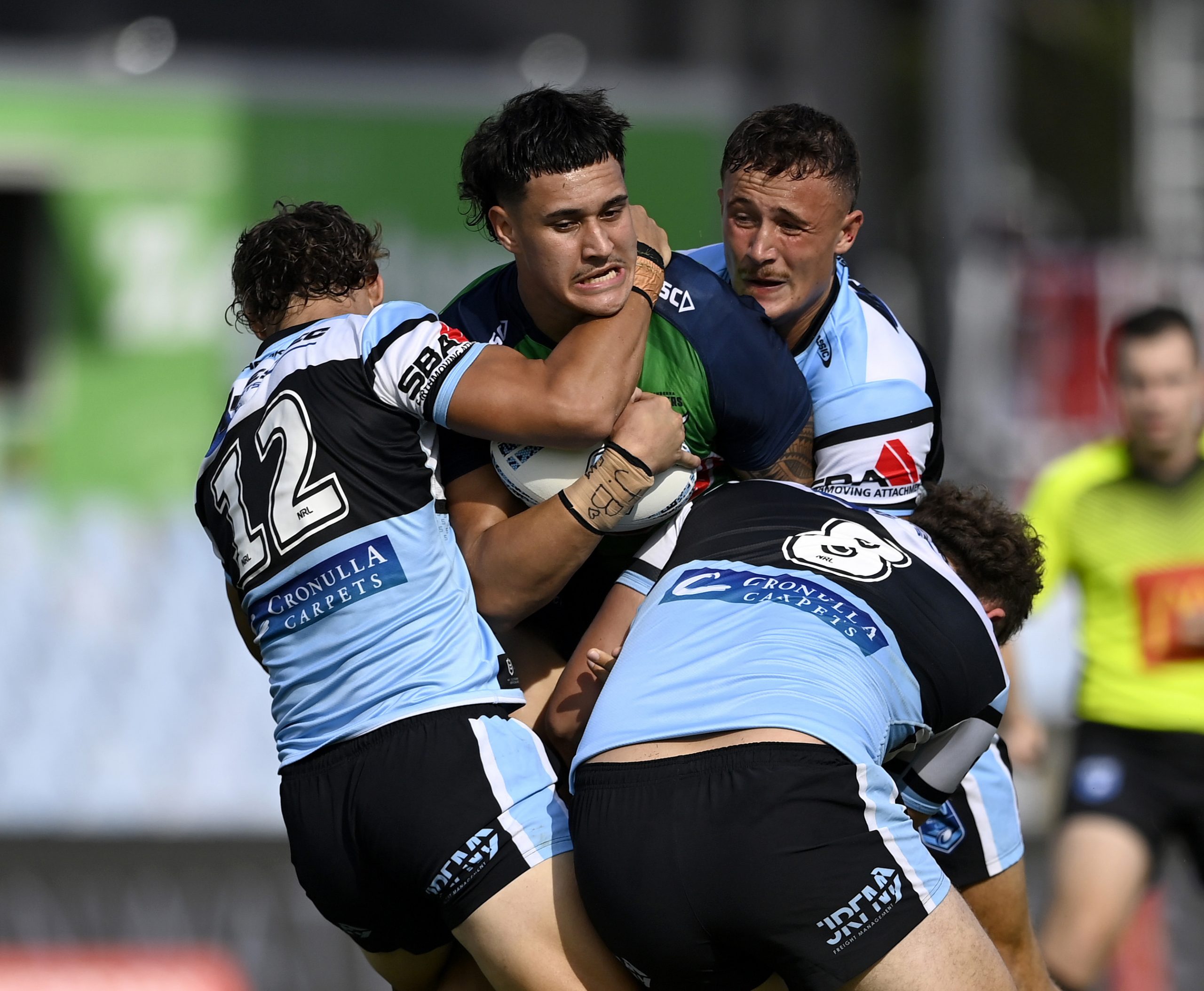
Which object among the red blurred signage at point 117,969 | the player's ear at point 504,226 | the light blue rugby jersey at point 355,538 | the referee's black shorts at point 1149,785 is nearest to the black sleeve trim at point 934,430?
the player's ear at point 504,226

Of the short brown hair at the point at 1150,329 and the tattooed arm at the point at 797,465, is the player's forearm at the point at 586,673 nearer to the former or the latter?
the tattooed arm at the point at 797,465

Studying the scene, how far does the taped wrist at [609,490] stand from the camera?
3.12 meters

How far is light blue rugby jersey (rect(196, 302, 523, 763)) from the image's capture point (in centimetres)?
309

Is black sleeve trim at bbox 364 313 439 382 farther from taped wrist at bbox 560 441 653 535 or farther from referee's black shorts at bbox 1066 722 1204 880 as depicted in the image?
referee's black shorts at bbox 1066 722 1204 880

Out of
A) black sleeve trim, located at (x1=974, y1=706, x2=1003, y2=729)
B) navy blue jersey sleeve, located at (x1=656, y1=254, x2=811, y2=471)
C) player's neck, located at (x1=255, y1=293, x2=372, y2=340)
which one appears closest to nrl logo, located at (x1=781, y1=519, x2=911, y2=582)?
navy blue jersey sleeve, located at (x1=656, y1=254, x2=811, y2=471)

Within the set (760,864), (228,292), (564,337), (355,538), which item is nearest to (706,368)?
(564,337)

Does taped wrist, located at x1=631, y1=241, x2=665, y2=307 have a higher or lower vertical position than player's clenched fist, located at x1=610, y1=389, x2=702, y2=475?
higher

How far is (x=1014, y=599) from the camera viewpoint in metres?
3.42

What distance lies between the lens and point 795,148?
11.2 ft

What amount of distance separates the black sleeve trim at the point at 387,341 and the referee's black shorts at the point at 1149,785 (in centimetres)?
378

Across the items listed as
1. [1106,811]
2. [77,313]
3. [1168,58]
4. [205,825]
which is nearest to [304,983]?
[205,825]

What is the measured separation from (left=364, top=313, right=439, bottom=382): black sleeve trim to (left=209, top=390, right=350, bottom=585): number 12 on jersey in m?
0.15

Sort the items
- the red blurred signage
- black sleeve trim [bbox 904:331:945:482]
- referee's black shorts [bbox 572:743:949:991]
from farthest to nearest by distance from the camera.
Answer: the red blurred signage < black sleeve trim [bbox 904:331:945:482] < referee's black shorts [bbox 572:743:949:991]

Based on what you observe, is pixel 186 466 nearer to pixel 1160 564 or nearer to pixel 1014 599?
pixel 1160 564
